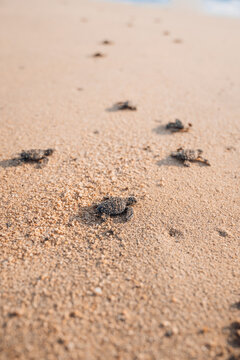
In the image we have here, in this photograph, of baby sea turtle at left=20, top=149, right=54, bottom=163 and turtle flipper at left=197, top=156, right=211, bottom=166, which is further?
turtle flipper at left=197, top=156, right=211, bottom=166

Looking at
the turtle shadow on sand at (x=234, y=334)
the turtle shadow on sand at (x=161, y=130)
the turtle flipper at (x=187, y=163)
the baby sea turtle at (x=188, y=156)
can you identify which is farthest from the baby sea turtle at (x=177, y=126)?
the turtle shadow on sand at (x=234, y=334)

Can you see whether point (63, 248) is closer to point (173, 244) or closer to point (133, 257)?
point (133, 257)

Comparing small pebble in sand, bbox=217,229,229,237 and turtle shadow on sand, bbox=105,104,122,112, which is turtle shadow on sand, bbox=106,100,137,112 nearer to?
turtle shadow on sand, bbox=105,104,122,112

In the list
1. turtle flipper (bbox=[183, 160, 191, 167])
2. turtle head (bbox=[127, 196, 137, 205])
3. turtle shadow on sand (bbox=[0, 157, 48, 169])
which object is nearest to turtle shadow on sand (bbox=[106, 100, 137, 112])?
turtle flipper (bbox=[183, 160, 191, 167])

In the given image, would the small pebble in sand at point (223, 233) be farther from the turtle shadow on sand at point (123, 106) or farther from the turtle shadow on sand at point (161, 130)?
the turtle shadow on sand at point (123, 106)

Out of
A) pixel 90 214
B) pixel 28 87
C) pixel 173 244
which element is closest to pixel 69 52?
pixel 28 87

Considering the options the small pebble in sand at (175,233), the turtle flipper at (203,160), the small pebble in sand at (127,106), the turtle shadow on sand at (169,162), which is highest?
the small pebble in sand at (127,106)
